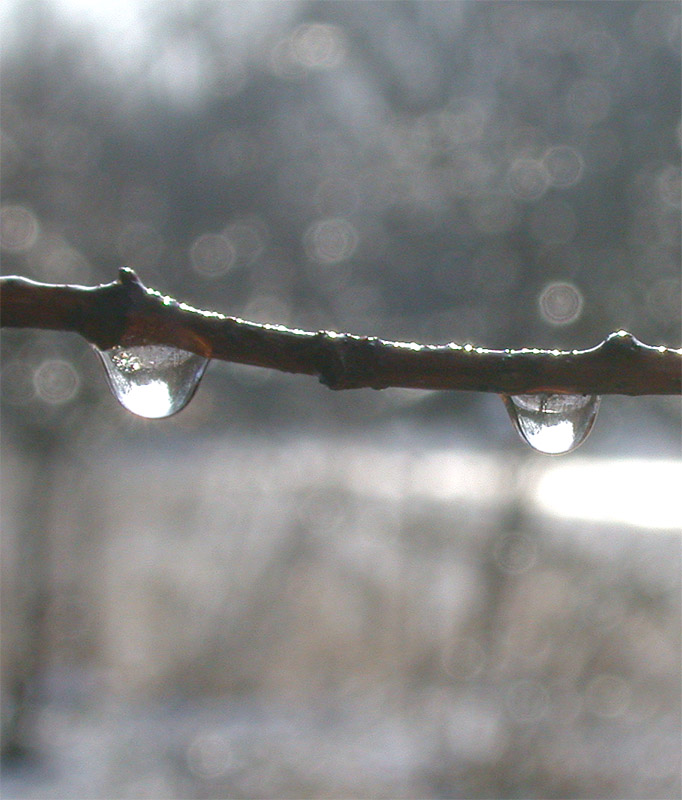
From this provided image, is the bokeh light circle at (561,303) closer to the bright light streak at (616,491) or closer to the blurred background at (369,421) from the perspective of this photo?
the blurred background at (369,421)

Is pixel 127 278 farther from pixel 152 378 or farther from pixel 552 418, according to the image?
pixel 552 418

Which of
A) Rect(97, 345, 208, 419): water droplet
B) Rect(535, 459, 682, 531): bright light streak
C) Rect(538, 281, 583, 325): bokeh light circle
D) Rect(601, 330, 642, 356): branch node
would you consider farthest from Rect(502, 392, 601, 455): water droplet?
Rect(535, 459, 682, 531): bright light streak

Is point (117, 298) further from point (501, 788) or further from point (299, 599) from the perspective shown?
point (299, 599)

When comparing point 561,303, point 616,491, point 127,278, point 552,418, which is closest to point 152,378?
point 127,278

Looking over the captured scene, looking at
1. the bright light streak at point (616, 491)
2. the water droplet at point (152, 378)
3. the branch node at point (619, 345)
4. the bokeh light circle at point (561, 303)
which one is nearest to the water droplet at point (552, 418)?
the branch node at point (619, 345)

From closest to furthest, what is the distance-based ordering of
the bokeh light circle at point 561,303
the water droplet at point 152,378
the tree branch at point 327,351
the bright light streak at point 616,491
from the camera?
the tree branch at point 327,351 → the water droplet at point 152,378 → the bokeh light circle at point 561,303 → the bright light streak at point 616,491

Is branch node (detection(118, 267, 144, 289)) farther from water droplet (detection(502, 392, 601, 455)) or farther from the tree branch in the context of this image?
water droplet (detection(502, 392, 601, 455))
